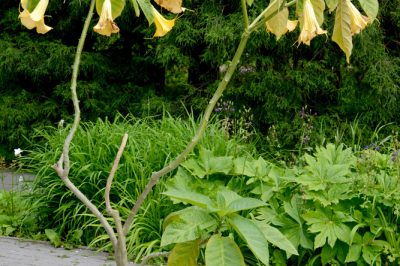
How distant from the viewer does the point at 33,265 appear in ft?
16.3

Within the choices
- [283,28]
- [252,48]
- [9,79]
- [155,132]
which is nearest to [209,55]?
[252,48]

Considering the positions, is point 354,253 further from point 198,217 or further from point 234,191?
point 198,217

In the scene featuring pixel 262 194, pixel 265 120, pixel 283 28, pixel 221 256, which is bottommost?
pixel 265 120

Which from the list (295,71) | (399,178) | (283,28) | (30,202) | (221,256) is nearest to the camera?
(221,256)

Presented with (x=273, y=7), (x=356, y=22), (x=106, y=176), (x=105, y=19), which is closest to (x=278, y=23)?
(x=273, y=7)

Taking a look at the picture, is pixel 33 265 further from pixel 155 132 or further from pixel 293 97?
pixel 293 97

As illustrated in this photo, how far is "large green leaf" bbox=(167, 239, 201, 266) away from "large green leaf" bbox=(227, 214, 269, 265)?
0.34ft

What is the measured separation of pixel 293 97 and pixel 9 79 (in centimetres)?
568

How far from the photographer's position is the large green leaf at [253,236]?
4.50 ft

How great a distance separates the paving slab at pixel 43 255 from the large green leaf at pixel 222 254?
144 inches

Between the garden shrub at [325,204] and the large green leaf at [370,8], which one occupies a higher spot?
the large green leaf at [370,8]

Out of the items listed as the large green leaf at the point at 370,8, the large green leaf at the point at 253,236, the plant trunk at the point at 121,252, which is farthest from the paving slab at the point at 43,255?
the large green leaf at the point at 370,8

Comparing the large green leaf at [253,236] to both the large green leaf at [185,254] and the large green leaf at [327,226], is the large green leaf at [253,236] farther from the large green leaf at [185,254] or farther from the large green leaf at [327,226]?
the large green leaf at [327,226]

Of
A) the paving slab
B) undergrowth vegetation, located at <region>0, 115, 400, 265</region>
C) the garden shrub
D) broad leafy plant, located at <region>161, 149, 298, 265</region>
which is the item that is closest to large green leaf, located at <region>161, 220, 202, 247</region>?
broad leafy plant, located at <region>161, 149, 298, 265</region>
